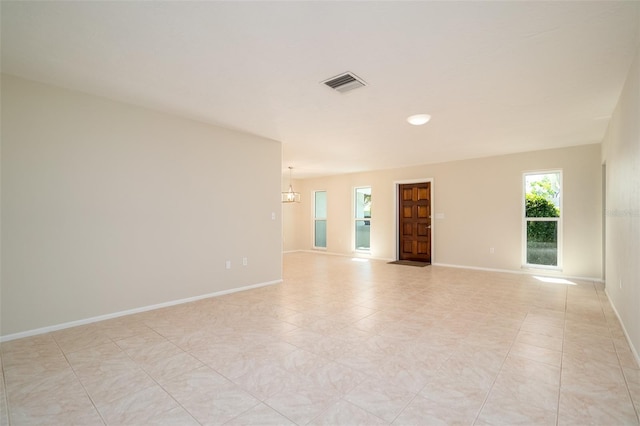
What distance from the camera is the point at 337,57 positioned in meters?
2.46

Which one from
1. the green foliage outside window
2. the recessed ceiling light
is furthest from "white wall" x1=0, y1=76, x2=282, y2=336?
the green foliage outside window

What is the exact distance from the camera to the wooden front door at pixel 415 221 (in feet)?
23.9

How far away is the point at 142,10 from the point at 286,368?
2.61 m

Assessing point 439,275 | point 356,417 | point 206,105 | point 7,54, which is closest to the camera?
point 356,417

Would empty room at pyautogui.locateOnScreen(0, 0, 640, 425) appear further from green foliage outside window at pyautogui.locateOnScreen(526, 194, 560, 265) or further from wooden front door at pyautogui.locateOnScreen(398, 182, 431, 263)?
wooden front door at pyautogui.locateOnScreen(398, 182, 431, 263)

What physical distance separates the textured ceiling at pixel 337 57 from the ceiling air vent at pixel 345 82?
9 cm

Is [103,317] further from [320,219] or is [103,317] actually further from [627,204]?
[320,219]

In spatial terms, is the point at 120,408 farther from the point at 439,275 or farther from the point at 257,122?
the point at 439,275

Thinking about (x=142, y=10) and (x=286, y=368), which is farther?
(x=286, y=368)

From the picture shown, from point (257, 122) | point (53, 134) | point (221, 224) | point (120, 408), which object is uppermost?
point (257, 122)

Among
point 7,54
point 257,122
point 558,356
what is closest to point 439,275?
point 558,356

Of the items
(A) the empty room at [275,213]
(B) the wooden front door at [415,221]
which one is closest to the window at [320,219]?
(B) the wooden front door at [415,221]

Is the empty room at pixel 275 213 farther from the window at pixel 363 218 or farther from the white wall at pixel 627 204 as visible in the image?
the window at pixel 363 218

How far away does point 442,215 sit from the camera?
6.94 m
